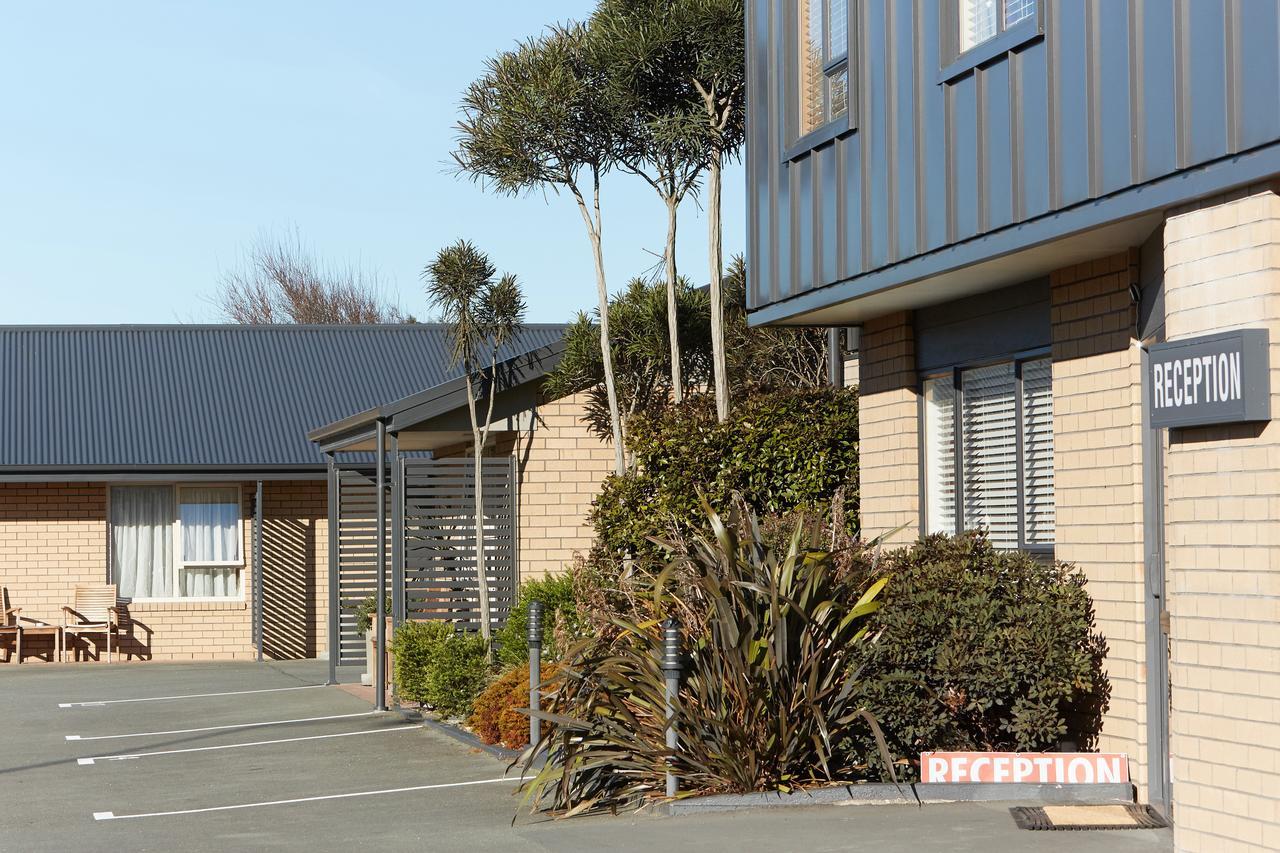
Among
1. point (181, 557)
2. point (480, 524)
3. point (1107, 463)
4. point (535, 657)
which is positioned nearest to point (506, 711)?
point (535, 657)

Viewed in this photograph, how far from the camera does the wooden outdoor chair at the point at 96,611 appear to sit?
2547cm

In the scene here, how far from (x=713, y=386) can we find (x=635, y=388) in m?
0.87

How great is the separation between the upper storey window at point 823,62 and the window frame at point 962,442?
1.94 meters

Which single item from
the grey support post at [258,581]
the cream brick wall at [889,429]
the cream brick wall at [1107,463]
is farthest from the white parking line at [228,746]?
the grey support post at [258,581]

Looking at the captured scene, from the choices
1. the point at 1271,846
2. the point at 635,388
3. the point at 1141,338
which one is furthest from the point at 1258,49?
the point at 635,388

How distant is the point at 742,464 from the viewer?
14.2m

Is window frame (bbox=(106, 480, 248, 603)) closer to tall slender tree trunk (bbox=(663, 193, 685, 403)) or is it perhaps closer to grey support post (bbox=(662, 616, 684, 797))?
tall slender tree trunk (bbox=(663, 193, 685, 403))

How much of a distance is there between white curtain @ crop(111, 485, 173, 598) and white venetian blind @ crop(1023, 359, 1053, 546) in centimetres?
1878

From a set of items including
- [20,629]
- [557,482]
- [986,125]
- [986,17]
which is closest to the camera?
[986,125]

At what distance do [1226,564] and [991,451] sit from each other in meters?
3.89

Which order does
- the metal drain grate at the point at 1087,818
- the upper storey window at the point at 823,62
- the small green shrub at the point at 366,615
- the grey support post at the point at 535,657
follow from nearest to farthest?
the metal drain grate at the point at 1087,818
the upper storey window at the point at 823,62
the grey support post at the point at 535,657
the small green shrub at the point at 366,615

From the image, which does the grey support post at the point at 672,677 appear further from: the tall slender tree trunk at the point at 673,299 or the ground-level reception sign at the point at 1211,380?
the tall slender tree trunk at the point at 673,299

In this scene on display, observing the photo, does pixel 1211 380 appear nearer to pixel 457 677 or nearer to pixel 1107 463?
pixel 1107 463

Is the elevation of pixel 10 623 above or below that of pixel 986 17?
below
